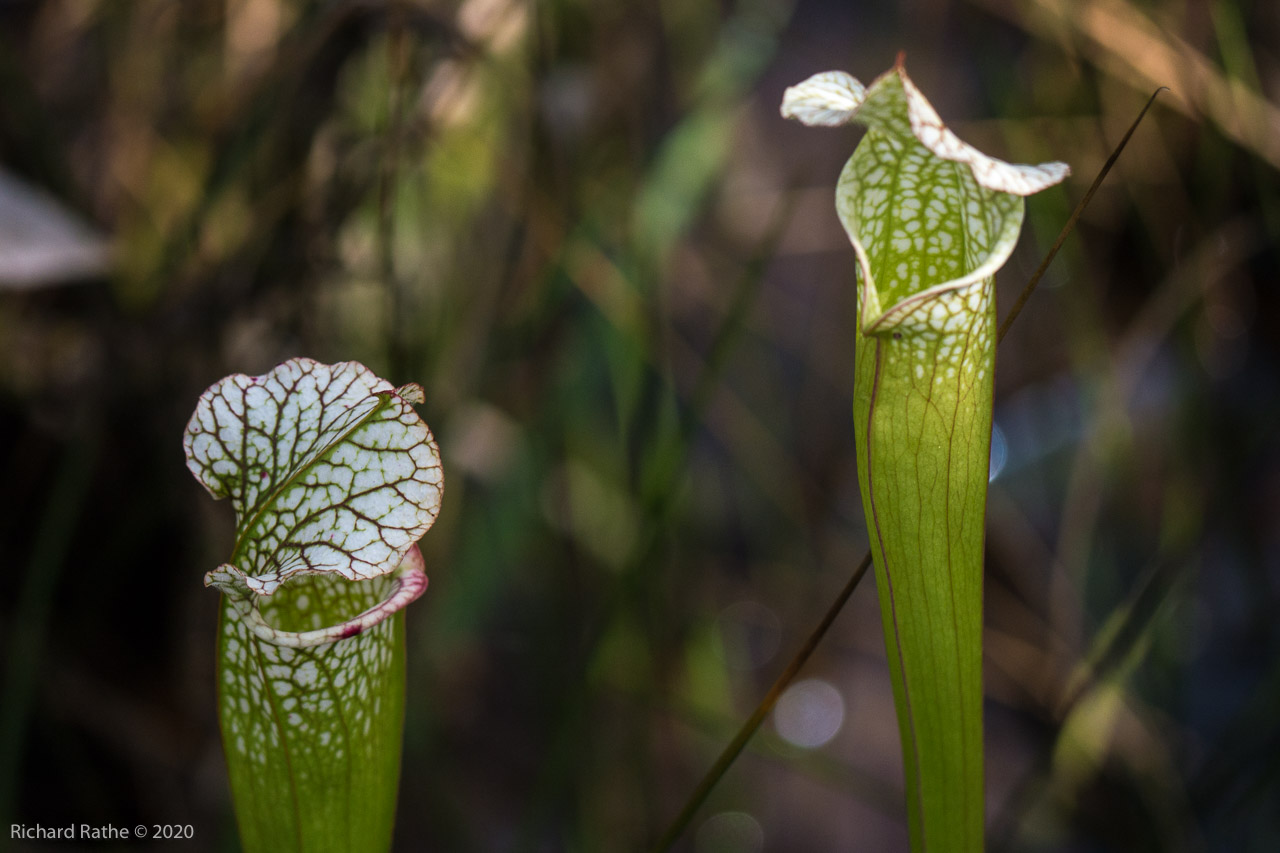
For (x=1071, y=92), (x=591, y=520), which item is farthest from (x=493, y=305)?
(x=1071, y=92)

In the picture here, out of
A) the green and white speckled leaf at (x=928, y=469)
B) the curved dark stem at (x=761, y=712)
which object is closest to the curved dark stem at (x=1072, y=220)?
the green and white speckled leaf at (x=928, y=469)

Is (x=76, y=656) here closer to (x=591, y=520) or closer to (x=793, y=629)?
(x=591, y=520)

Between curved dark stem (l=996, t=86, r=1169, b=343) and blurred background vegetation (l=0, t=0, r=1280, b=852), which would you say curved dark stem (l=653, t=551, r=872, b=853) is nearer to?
curved dark stem (l=996, t=86, r=1169, b=343)

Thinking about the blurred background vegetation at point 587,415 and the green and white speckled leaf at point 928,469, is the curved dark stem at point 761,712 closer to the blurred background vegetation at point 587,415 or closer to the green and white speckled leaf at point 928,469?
the green and white speckled leaf at point 928,469

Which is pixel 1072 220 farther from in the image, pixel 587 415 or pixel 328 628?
pixel 587 415

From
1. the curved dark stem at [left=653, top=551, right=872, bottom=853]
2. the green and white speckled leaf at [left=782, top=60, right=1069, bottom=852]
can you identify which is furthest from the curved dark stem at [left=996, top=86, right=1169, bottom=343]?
the curved dark stem at [left=653, top=551, right=872, bottom=853]

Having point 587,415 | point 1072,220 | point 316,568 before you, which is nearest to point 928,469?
point 1072,220
